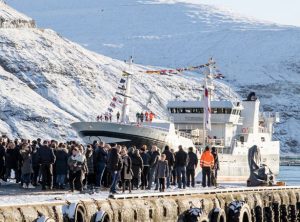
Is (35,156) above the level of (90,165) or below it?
above

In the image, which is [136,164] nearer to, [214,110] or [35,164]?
[35,164]

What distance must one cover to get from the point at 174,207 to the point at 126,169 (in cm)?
421

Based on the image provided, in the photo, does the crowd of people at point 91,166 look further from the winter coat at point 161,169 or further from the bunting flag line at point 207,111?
the bunting flag line at point 207,111

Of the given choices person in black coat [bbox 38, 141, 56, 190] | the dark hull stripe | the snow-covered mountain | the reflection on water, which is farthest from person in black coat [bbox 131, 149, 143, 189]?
the snow-covered mountain

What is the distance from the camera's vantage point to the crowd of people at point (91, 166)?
37688 mm

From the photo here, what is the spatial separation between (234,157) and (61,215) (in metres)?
47.6

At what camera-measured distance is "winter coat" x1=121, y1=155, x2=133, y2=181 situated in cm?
3834

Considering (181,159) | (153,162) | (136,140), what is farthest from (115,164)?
(136,140)

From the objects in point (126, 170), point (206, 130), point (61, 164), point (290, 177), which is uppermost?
point (206, 130)

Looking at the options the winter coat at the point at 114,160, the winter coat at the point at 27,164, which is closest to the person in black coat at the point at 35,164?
the winter coat at the point at 27,164

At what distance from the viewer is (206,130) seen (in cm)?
Result: 7356

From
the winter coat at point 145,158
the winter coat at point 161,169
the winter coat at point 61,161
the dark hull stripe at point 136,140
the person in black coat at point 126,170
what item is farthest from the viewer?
the dark hull stripe at point 136,140

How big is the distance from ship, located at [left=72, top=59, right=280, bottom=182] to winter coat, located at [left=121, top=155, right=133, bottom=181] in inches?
1056

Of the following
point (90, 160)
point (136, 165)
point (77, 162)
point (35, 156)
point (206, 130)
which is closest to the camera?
point (77, 162)
